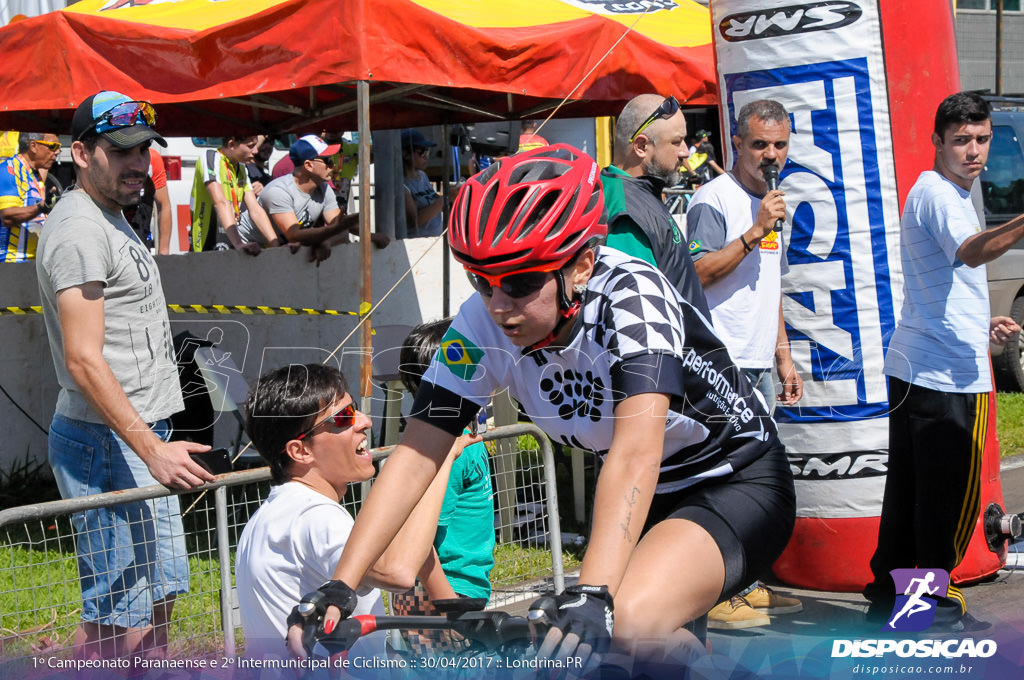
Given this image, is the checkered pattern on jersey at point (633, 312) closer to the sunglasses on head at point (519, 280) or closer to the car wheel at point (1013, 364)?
the sunglasses on head at point (519, 280)

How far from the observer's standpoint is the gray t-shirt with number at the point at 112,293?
12.4 feet

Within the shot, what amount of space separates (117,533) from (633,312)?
2.11 metres

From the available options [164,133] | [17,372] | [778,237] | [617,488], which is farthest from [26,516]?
[164,133]

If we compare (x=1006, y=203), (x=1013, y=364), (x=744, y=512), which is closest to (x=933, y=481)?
(x=744, y=512)

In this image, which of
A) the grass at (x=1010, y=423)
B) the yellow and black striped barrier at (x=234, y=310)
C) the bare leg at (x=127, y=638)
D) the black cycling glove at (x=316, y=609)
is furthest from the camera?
the grass at (x=1010, y=423)

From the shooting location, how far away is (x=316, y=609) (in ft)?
6.82

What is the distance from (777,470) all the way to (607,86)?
4.54 meters

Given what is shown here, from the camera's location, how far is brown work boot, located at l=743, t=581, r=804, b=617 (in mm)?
5234

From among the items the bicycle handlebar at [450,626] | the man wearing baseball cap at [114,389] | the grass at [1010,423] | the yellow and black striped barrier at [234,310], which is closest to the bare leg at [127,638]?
the man wearing baseball cap at [114,389]

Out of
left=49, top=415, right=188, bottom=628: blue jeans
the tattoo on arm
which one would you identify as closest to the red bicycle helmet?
the tattoo on arm

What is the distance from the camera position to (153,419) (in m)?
3.96

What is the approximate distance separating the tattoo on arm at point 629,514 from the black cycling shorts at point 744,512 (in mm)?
364

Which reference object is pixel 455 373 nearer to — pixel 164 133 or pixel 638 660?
pixel 638 660

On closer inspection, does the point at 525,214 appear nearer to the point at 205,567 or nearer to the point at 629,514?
the point at 629,514
